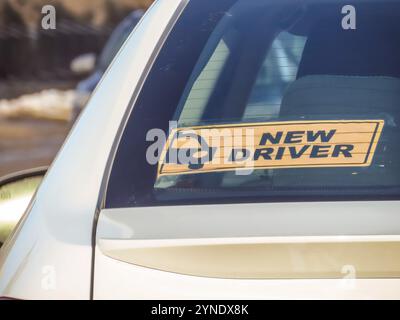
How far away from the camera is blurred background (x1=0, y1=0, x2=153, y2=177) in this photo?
11227mm

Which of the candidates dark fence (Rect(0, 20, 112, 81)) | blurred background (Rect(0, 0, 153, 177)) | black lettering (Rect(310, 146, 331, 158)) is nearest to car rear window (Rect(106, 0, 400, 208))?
black lettering (Rect(310, 146, 331, 158))

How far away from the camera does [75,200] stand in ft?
6.82

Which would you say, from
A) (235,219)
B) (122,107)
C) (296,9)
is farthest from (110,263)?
(296,9)

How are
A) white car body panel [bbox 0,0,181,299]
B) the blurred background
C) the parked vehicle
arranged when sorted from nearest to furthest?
white car body panel [bbox 0,0,181,299] → the parked vehicle → the blurred background

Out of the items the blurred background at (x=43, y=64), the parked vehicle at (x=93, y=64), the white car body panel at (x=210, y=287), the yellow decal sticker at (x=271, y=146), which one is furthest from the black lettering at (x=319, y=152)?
the blurred background at (x=43, y=64)

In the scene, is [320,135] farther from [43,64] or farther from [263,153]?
[43,64]

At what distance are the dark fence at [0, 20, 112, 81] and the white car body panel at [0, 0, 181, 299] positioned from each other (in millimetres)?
9072

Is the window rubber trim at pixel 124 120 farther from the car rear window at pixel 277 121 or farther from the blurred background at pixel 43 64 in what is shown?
the blurred background at pixel 43 64

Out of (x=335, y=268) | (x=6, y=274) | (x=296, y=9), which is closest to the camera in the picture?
(x=335, y=268)

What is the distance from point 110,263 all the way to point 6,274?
0.25 metres

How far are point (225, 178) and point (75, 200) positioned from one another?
0.96 ft

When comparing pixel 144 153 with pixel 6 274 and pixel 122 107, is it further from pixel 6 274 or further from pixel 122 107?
pixel 6 274

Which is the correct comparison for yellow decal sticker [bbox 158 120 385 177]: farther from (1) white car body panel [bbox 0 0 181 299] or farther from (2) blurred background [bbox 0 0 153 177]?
(2) blurred background [bbox 0 0 153 177]
